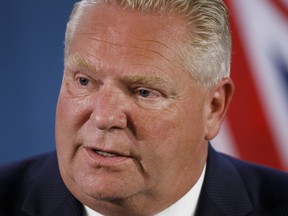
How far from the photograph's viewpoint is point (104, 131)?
4.48ft

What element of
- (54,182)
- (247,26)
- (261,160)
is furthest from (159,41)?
(261,160)

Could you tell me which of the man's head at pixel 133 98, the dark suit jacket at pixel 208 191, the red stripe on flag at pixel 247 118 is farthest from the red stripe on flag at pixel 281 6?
the man's head at pixel 133 98

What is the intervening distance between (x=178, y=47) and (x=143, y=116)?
159 mm

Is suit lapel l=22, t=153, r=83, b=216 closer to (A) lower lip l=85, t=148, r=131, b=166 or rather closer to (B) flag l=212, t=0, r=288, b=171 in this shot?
(A) lower lip l=85, t=148, r=131, b=166

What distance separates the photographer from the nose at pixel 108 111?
135 centimetres

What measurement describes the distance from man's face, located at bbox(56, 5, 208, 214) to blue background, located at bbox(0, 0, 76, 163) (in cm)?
60

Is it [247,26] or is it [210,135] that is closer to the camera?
[210,135]

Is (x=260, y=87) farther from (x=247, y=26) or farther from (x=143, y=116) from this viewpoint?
(x=143, y=116)

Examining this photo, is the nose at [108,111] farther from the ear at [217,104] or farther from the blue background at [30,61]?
the blue background at [30,61]

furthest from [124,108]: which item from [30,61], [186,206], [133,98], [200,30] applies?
[30,61]

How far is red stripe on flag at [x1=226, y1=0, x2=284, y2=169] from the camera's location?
2119mm

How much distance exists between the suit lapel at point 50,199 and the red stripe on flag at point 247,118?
637mm

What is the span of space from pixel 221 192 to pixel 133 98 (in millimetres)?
420

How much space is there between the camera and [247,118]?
215 cm
